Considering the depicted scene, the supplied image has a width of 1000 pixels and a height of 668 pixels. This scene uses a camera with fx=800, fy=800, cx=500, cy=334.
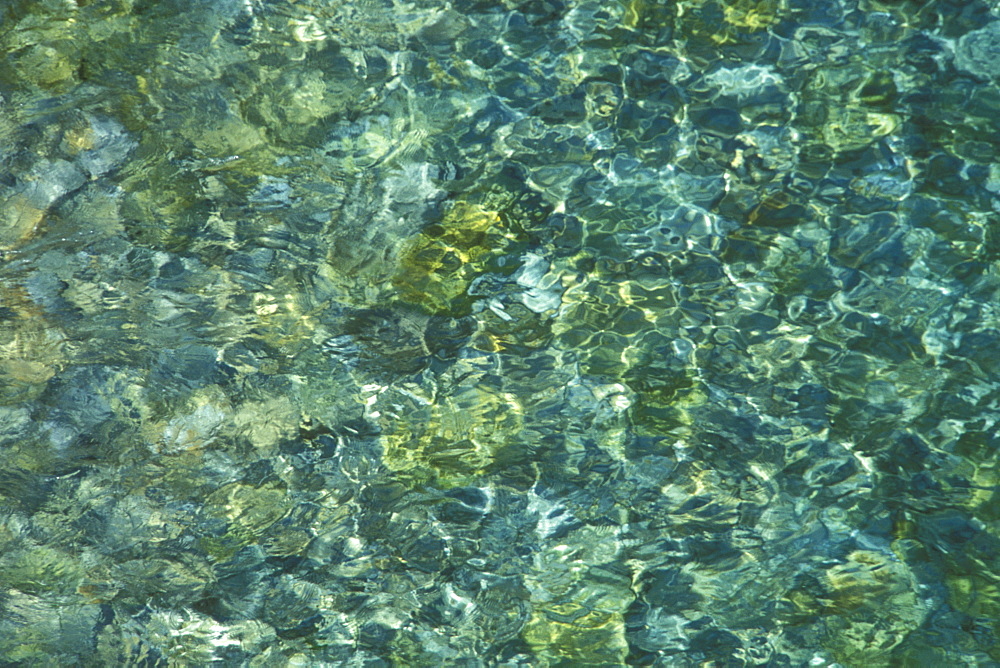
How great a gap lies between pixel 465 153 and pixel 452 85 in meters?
0.24

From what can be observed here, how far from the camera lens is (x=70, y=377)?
265 centimetres

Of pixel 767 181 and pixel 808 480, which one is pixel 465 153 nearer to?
pixel 767 181

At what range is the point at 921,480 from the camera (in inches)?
101

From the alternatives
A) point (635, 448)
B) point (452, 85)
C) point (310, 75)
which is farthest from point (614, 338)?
point (310, 75)

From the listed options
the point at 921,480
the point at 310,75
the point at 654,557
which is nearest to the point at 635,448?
the point at 654,557

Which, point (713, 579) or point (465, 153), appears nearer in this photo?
point (713, 579)

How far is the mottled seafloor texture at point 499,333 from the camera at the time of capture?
257 centimetres

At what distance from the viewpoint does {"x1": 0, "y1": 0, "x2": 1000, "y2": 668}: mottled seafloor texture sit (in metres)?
2.57

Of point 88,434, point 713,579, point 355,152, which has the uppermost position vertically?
point 355,152

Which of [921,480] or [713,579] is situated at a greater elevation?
[921,480]

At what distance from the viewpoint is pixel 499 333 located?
8.80 feet

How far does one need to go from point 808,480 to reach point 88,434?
7.74 feet

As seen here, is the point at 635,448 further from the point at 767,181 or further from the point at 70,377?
the point at 70,377

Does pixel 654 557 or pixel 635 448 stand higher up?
pixel 635 448
